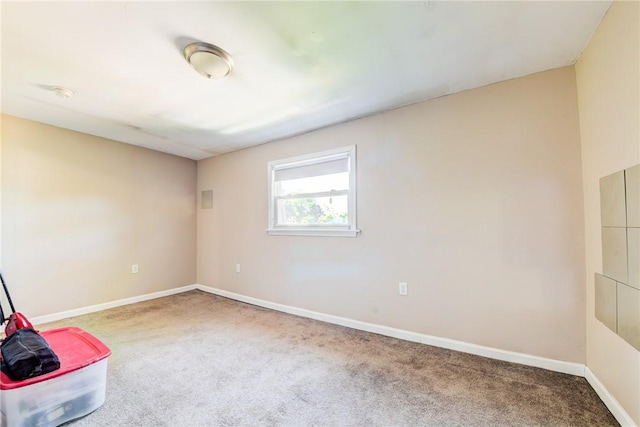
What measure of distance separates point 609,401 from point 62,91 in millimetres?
4577

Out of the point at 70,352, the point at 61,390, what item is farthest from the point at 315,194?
the point at 61,390

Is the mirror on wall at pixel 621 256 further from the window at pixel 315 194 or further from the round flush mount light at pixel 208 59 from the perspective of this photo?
the round flush mount light at pixel 208 59

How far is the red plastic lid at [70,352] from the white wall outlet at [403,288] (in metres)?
2.32

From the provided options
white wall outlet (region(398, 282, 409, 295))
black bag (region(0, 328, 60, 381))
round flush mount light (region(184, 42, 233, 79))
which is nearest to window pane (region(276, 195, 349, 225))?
white wall outlet (region(398, 282, 409, 295))

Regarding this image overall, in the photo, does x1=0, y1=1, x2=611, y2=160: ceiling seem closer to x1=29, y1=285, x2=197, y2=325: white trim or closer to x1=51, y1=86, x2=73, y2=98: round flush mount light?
x1=51, y1=86, x2=73, y2=98: round flush mount light

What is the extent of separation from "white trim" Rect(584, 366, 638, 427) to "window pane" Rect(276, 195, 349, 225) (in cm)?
220

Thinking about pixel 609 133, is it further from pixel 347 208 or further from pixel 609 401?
→ pixel 347 208

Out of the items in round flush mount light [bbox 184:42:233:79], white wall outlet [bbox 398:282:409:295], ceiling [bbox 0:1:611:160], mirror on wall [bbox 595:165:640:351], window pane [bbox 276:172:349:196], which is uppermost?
ceiling [bbox 0:1:611:160]

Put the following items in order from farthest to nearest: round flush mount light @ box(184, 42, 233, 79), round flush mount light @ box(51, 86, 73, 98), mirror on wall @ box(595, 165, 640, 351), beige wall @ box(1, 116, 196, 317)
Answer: beige wall @ box(1, 116, 196, 317)
round flush mount light @ box(51, 86, 73, 98)
round flush mount light @ box(184, 42, 233, 79)
mirror on wall @ box(595, 165, 640, 351)

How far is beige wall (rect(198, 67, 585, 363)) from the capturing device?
79.0 inches

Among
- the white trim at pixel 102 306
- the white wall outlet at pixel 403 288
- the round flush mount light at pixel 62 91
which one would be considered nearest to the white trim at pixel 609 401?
the white wall outlet at pixel 403 288

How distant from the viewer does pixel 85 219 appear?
346 cm

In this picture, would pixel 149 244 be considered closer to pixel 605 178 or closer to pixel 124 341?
pixel 124 341

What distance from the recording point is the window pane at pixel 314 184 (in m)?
3.15
